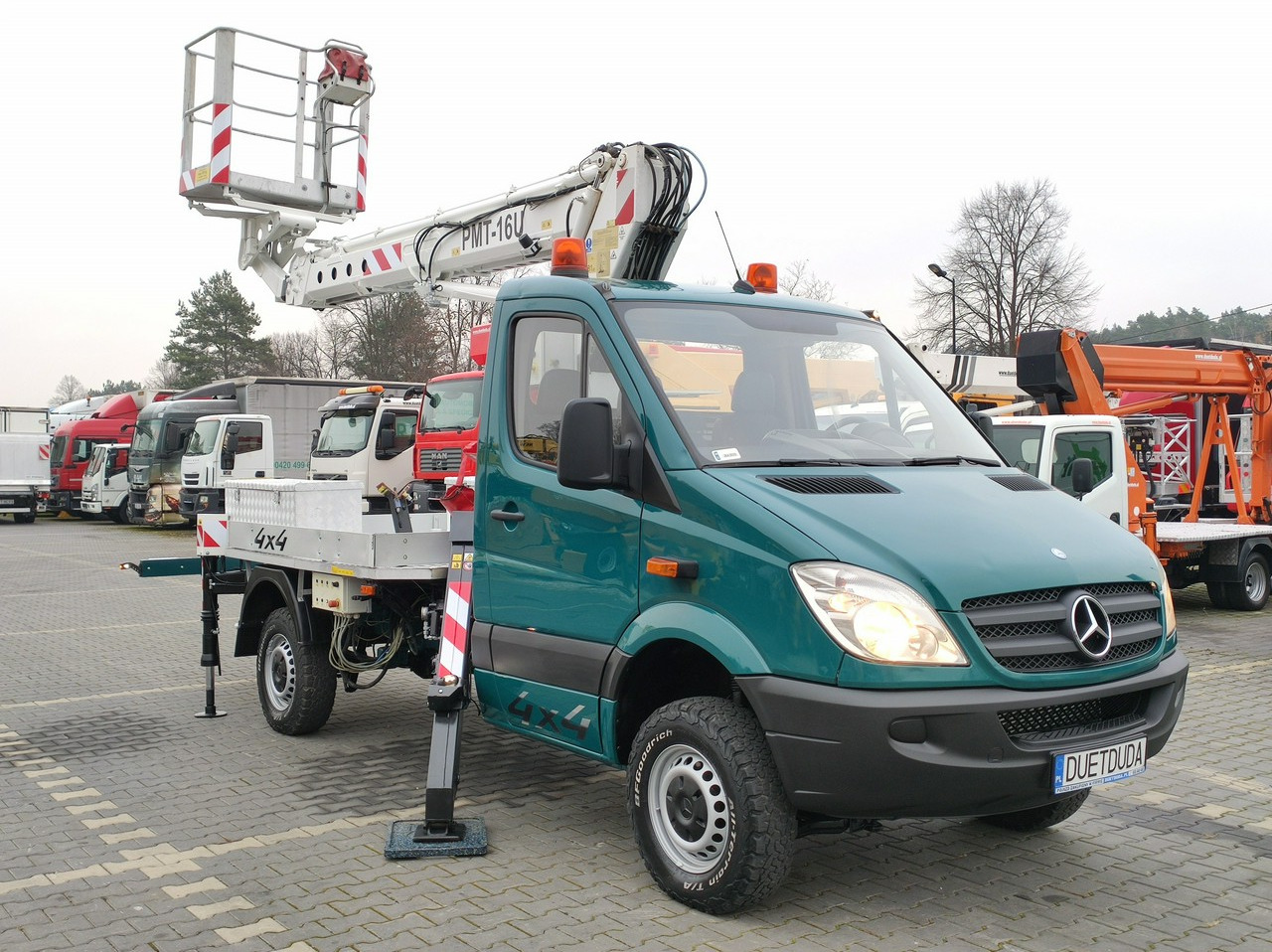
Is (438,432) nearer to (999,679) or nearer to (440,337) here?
(999,679)

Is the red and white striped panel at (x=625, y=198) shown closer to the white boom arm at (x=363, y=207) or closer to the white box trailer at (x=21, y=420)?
the white boom arm at (x=363, y=207)

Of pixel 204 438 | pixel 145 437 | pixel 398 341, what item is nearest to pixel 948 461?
pixel 204 438

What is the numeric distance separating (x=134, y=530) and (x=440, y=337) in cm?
2140

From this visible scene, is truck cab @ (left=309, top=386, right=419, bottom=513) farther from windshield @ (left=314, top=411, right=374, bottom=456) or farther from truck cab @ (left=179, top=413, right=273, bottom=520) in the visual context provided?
truck cab @ (left=179, top=413, right=273, bottom=520)

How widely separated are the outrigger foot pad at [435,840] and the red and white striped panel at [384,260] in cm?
755

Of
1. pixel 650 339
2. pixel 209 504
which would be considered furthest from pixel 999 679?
pixel 209 504

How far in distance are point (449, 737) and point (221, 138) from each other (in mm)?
7588

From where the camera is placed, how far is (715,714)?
4.22m

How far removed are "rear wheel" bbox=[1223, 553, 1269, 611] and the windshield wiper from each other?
978cm

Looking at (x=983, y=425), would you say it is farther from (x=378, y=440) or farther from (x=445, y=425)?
(x=378, y=440)

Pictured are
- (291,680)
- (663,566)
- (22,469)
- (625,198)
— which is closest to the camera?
(663,566)

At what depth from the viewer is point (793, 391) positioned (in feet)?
16.5

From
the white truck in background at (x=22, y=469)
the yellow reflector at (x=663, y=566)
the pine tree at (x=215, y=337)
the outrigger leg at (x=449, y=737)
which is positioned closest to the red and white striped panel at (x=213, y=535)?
the outrigger leg at (x=449, y=737)

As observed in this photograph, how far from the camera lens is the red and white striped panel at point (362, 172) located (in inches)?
456
